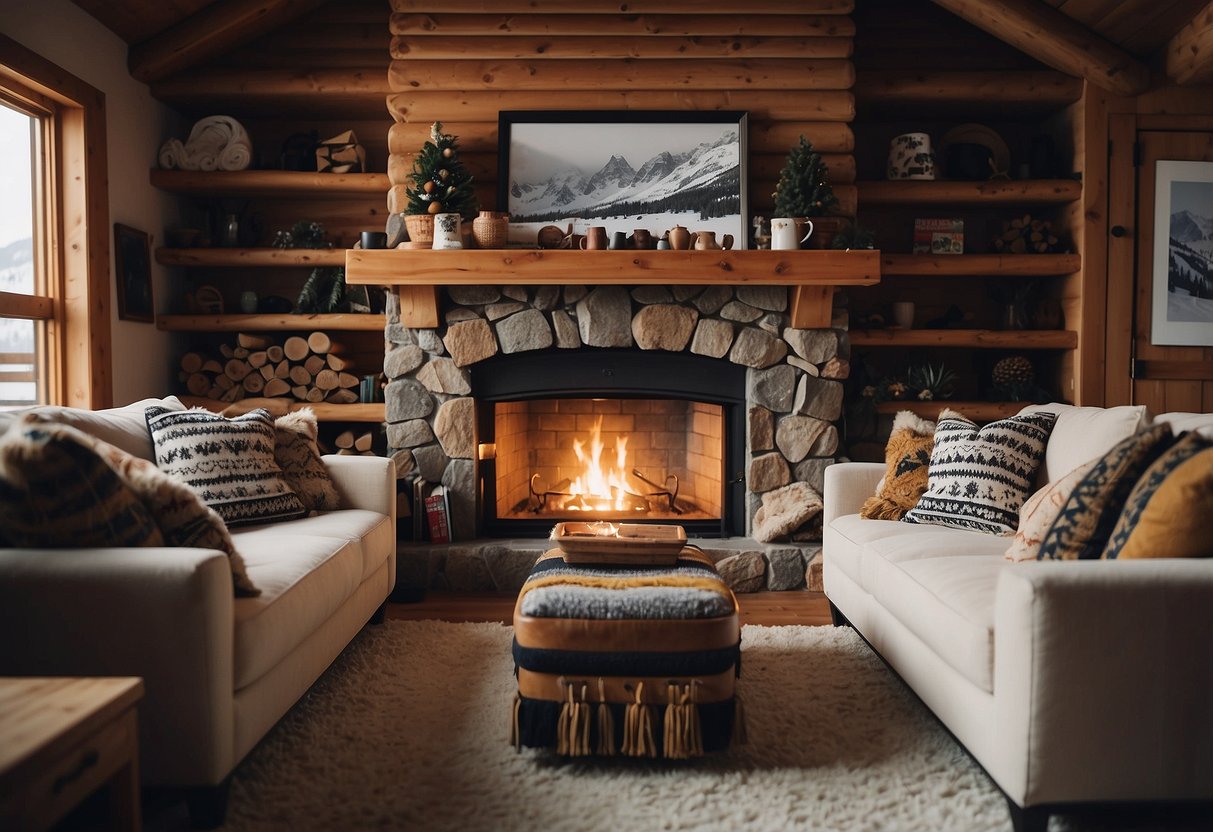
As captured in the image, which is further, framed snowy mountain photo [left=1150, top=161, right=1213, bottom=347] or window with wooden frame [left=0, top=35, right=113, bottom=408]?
framed snowy mountain photo [left=1150, top=161, right=1213, bottom=347]

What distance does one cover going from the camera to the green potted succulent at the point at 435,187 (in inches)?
142

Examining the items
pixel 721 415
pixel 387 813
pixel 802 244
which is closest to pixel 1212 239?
pixel 802 244

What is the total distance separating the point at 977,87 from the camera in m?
4.03

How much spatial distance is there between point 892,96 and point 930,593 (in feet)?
9.29

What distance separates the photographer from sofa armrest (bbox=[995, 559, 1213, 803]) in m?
1.61

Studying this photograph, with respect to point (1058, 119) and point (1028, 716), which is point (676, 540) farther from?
point (1058, 119)

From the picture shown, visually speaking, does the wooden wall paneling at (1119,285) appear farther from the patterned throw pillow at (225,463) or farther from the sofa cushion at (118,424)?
the sofa cushion at (118,424)

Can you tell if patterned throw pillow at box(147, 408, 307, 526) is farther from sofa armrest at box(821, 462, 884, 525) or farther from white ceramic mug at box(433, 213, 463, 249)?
sofa armrest at box(821, 462, 884, 525)

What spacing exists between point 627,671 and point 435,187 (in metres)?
2.38

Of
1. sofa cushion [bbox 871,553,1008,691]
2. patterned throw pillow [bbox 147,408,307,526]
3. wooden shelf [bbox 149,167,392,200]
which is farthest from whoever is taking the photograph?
wooden shelf [bbox 149,167,392,200]

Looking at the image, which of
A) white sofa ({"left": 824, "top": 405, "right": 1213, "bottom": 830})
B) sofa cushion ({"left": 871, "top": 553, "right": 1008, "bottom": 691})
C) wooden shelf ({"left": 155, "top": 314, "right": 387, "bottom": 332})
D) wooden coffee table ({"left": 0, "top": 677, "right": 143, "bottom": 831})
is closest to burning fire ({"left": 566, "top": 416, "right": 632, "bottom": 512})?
wooden shelf ({"left": 155, "top": 314, "right": 387, "bottom": 332})

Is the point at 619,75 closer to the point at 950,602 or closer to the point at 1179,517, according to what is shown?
the point at 950,602

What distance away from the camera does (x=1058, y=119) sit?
425 cm

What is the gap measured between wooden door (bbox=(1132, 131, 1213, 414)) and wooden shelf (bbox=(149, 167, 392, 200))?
3.55 m
